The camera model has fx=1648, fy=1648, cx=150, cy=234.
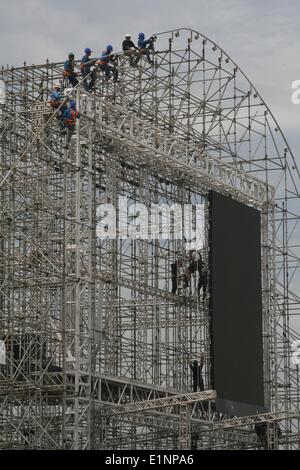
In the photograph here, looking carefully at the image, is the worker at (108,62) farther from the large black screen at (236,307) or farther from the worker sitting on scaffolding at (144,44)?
the large black screen at (236,307)

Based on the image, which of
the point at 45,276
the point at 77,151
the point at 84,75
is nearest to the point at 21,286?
the point at 45,276

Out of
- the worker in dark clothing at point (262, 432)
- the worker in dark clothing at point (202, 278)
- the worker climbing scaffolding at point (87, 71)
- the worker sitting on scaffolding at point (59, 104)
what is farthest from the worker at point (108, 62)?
the worker in dark clothing at point (262, 432)

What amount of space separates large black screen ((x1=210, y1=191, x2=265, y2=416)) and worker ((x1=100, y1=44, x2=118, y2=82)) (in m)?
5.30

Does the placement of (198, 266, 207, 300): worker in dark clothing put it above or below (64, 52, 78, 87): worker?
below

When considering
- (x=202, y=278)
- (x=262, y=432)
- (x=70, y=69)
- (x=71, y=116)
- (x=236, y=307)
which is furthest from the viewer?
(x=202, y=278)

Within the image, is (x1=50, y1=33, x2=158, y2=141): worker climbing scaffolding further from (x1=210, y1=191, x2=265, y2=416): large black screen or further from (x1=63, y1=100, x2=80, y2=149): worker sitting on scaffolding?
(x1=210, y1=191, x2=265, y2=416): large black screen

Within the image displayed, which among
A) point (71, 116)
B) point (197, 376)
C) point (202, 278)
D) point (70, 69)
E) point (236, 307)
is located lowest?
point (197, 376)

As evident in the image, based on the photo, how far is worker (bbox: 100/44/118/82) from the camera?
54531mm

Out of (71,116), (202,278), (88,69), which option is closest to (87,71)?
(88,69)

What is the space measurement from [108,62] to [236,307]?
30.7 feet

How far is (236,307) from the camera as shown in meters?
56.1

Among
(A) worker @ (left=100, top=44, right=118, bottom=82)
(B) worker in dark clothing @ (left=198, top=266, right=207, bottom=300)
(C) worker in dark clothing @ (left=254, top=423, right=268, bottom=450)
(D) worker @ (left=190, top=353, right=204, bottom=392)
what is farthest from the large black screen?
(A) worker @ (left=100, top=44, right=118, bottom=82)

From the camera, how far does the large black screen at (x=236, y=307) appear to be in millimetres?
54531

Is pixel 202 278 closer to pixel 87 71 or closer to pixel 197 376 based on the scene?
pixel 197 376
